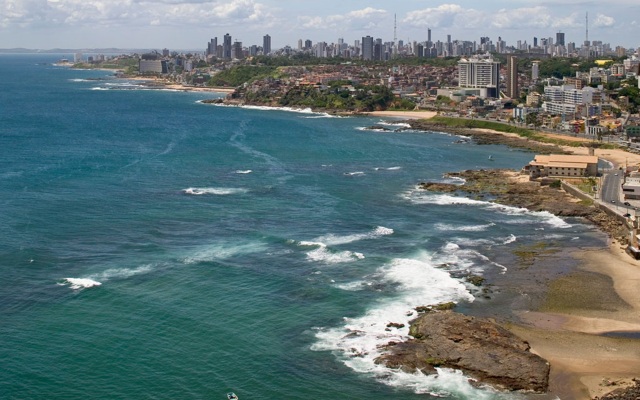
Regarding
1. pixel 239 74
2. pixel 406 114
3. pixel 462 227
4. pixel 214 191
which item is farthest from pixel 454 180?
pixel 239 74

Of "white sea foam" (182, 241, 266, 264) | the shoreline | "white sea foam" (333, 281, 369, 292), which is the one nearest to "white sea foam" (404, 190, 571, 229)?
the shoreline

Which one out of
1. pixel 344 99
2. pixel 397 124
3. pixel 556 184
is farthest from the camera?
pixel 344 99

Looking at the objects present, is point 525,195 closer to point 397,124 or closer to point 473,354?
point 473,354

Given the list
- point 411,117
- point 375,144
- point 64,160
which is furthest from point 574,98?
point 64,160

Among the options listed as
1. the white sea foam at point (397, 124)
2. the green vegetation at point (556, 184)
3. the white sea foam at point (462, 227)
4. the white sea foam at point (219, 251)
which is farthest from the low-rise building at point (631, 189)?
the white sea foam at point (397, 124)

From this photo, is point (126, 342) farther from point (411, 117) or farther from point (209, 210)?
point (411, 117)
